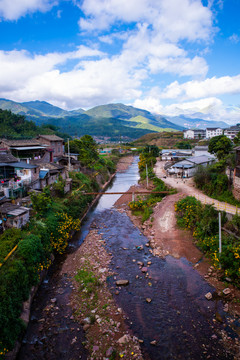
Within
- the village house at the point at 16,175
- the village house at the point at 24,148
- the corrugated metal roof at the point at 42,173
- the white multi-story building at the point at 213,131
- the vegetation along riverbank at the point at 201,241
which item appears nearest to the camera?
the vegetation along riverbank at the point at 201,241

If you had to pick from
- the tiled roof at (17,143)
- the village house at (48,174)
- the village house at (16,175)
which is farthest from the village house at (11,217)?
the tiled roof at (17,143)

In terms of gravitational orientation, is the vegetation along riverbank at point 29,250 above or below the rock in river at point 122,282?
above

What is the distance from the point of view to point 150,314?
37.9 ft

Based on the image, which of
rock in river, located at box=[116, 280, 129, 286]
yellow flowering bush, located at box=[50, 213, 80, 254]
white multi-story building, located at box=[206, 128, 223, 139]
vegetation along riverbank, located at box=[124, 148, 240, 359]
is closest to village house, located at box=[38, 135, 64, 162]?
vegetation along riverbank, located at box=[124, 148, 240, 359]

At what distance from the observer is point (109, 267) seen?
1574 centimetres

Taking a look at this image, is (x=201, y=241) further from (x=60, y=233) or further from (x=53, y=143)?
(x=53, y=143)

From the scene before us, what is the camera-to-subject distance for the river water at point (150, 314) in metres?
9.63

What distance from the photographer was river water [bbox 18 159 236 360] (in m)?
9.63

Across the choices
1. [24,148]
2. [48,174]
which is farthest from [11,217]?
[24,148]

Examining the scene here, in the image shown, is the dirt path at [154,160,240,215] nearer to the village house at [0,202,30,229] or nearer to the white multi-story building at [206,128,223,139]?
the village house at [0,202,30,229]

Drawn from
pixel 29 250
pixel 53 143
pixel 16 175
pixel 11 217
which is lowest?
pixel 29 250

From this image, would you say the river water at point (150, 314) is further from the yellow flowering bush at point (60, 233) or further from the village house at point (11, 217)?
the village house at point (11, 217)

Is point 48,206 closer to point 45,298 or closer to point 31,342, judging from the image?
point 45,298

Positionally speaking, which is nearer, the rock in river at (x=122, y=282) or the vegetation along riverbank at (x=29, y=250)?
the vegetation along riverbank at (x=29, y=250)
